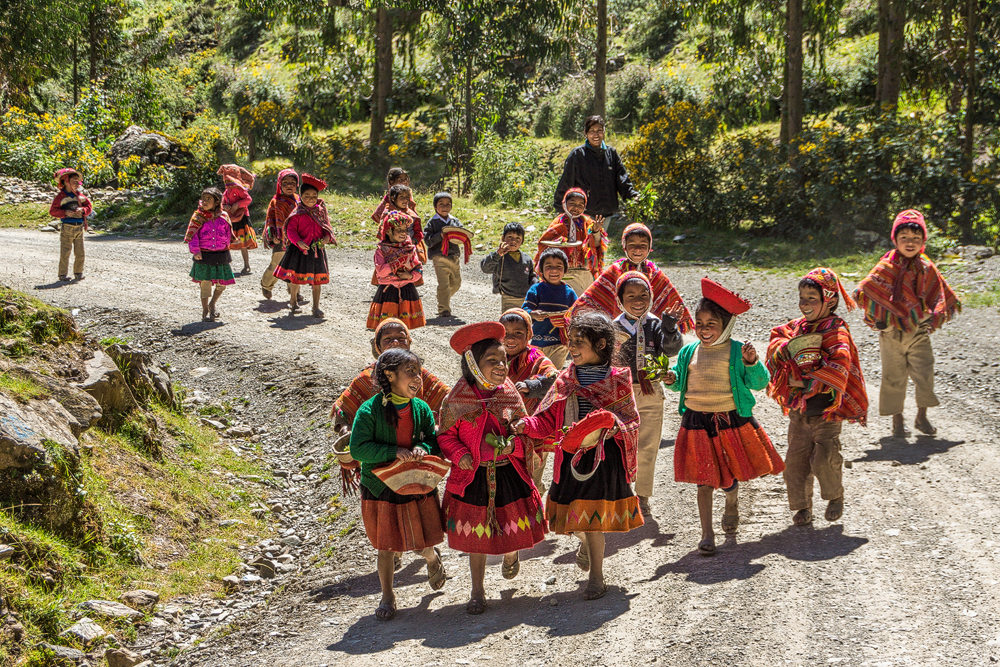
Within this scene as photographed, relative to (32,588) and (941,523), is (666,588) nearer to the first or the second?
(941,523)

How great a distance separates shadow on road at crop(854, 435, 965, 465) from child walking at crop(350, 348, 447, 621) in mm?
3823

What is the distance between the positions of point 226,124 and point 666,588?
29.5 meters

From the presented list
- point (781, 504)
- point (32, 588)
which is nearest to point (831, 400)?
point (781, 504)

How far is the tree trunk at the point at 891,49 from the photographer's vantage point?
667 inches

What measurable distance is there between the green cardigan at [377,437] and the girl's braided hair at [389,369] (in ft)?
0.11

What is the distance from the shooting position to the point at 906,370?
313 inches

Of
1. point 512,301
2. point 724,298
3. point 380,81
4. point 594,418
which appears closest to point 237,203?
point 512,301

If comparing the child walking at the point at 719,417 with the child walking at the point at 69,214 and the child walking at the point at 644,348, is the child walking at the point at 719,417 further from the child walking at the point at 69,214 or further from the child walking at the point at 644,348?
the child walking at the point at 69,214

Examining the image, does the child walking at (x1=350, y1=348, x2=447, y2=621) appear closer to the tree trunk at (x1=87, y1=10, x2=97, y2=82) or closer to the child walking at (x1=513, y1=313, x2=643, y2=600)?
the child walking at (x1=513, y1=313, x2=643, y2=600)

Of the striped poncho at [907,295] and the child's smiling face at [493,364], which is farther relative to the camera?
the striped poncho at [907,295]

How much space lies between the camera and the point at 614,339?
532cm

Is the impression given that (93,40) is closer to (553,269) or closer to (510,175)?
(510,175)

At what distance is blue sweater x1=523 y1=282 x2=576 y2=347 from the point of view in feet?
24.9

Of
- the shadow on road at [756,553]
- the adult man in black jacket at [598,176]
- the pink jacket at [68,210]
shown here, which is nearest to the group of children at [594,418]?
the shadow on road at [756,553]
